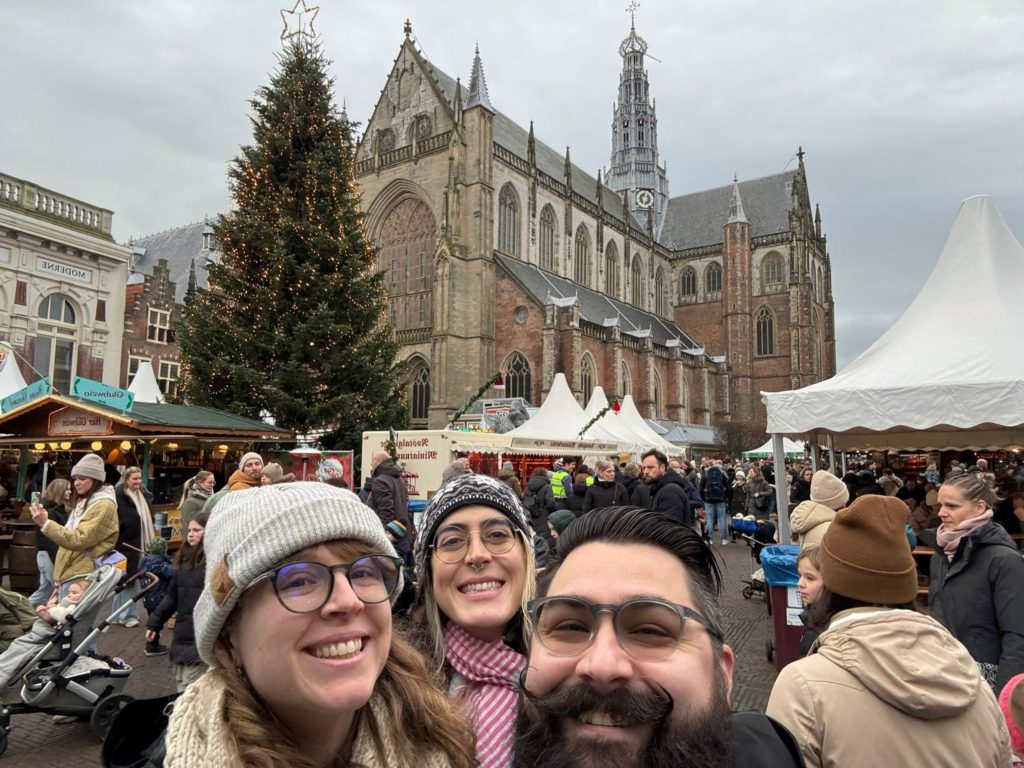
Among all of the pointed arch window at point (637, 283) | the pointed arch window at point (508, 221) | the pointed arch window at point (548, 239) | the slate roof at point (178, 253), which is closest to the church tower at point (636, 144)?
the pointed arch window at point (637, 283)

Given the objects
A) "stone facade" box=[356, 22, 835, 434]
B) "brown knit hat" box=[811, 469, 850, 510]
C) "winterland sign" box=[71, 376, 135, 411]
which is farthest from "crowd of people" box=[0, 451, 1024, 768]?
"stone facade" box=[356, 22, 835, 434]

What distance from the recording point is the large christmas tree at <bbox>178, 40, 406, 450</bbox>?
44.3ft

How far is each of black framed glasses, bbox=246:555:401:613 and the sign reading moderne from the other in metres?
20.3

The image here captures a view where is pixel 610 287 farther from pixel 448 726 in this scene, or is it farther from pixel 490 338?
pixel 448 726

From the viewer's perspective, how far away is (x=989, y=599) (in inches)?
108

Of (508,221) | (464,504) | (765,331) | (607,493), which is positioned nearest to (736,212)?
(765,331)

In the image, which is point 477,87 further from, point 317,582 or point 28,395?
point 317,582

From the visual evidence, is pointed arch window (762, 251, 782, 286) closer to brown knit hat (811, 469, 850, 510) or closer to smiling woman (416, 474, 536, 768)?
brown knit hat (811, 469, 850, 510)

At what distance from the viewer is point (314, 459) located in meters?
11.9

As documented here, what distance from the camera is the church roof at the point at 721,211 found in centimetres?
4509

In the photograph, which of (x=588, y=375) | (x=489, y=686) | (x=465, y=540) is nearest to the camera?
(x=489, y=686)

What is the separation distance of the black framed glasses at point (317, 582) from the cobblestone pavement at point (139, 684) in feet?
5.20

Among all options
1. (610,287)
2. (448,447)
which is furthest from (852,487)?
(610,287)

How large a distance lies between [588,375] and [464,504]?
92.9 feet
